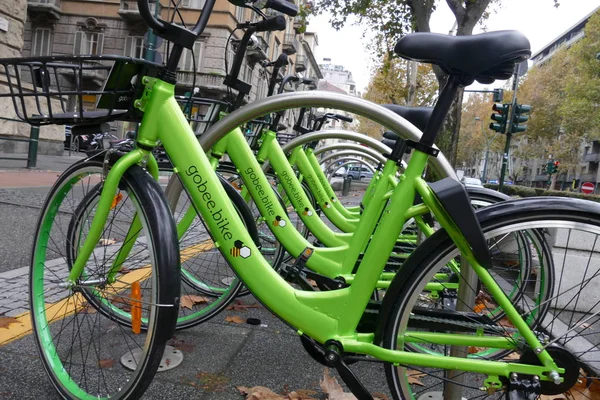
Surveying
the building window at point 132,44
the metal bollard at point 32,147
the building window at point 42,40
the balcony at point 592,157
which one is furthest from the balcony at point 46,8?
the balcony at point 592,157

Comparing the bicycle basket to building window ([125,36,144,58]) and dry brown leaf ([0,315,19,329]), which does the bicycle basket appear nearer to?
dry brown leaf ([0,315,19,329])

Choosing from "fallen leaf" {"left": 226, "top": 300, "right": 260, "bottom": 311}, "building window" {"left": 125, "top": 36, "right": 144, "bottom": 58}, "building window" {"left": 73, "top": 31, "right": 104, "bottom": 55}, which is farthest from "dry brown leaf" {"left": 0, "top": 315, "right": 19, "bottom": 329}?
"building window" {"left": 73, "top": 31, "right": 104, "bottom": 55}

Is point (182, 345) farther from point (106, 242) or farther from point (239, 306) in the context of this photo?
point (239, 306)

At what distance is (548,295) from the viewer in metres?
2.30

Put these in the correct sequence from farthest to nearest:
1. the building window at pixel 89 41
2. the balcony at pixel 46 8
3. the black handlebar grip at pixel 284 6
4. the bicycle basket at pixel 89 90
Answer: the building window at pixel 89 41 < the balcony at pixel 46 8 < the black handlebar grip at pixel 284 6 < the bicycle basket at pixel 89 90

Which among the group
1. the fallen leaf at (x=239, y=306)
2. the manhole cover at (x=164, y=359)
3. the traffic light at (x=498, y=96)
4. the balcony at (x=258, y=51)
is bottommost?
the fallen leaf at (x=239, y=306)

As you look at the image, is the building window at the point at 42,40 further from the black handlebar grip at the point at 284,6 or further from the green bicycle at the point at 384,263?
the green bicycle at the point at 384,263

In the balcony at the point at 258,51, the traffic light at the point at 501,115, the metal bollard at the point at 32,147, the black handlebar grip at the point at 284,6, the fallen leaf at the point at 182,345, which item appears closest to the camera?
the black handlebar grip at the point at 284,6

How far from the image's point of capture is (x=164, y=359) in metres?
2.15

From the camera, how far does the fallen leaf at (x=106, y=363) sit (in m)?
2.02

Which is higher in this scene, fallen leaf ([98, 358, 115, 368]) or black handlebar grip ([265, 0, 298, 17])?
black handlebar grip ([265, 0, 298, 17])

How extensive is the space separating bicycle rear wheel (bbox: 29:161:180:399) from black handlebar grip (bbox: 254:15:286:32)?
1102 millimetres

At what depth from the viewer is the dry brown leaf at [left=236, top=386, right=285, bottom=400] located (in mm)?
1877

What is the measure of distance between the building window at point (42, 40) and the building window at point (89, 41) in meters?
1.67
